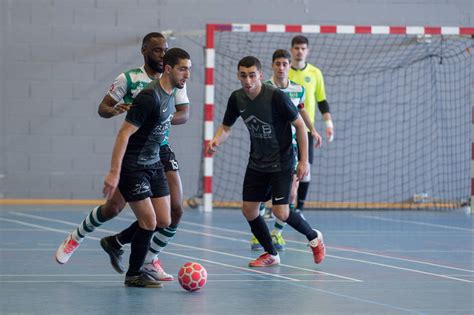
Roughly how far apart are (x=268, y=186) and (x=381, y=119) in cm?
689

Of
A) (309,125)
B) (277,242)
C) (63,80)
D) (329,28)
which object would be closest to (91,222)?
(277,242)

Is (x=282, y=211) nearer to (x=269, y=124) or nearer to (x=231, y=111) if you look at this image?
(x=269, y=124)

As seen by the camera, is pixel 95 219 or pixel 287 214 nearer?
pixel 95 219

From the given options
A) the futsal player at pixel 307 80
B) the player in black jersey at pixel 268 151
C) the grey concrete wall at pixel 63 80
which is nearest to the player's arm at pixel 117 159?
the player in black jersey at pixel 268 151

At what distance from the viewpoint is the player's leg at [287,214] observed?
283 inches

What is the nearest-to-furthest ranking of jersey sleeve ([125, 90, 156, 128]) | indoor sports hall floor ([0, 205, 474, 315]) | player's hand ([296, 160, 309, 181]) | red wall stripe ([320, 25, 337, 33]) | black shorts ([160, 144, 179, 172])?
indoor sports hall floor ([0, 205, 474, 315])
jersey sleeve ([125, 90, 156, 128])
black shorts ([160, 144, 179, 172])
player's hand ([296, 160, 309, 181])
red wall stripe ([320, 25, 337, 33])

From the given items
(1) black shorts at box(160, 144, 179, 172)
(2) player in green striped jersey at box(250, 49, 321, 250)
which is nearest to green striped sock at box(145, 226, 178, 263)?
(1) black shorts at box(160, 144, 179, 172)

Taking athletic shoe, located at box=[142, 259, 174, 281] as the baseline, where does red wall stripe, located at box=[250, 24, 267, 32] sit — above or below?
above

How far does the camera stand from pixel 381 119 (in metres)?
13.9

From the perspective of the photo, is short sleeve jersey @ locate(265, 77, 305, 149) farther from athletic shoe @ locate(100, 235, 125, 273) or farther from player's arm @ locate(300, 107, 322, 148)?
athletic shoe @ locate(100, 235, 125, 273)

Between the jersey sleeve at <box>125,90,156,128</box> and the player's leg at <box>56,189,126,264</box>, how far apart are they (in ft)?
2.61

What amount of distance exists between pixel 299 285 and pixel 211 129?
639 cm

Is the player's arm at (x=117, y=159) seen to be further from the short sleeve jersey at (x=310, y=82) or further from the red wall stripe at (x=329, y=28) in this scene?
the red wall stripe at (x=329, y=28)

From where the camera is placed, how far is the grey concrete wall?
13414 millimetres
